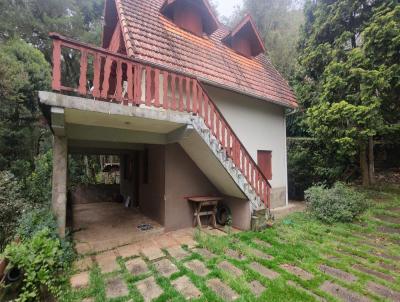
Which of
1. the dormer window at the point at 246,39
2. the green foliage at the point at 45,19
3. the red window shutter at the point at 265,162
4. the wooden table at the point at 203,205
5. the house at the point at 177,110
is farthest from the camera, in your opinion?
the green foliage at the point at 45,19

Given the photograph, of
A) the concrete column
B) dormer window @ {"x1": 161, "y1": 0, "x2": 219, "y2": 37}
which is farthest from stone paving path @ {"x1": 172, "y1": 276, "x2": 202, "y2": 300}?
dormer window @ {"x1": 161, "y1": 0, "x2": 219, "y2": 37}

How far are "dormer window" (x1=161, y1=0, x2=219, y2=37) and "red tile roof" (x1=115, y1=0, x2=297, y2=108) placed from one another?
0.31 m

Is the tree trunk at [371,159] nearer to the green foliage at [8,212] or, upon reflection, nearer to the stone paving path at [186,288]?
the stone paving path at [186,288]

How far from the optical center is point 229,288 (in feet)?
10.5

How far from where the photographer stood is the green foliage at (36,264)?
113 inches

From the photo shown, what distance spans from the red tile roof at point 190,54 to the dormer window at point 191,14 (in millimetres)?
310

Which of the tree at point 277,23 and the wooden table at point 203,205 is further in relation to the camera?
the tree at point 277,23

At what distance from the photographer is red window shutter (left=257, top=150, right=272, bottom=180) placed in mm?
8117

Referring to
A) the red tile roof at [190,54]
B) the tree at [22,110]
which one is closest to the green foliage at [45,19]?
the tree at [22,110]

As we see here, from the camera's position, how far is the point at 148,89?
4070mm

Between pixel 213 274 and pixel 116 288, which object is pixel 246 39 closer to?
pixel 213 274

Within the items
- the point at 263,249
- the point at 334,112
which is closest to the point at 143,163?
the point at 263,249

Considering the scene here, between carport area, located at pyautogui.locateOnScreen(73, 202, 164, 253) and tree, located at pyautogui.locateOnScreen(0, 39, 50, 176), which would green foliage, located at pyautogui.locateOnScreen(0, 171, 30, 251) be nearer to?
carport area, located at pyautogui.locateOnScreen(73, 202, 164, 253)

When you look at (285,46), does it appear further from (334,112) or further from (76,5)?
(76,5)
